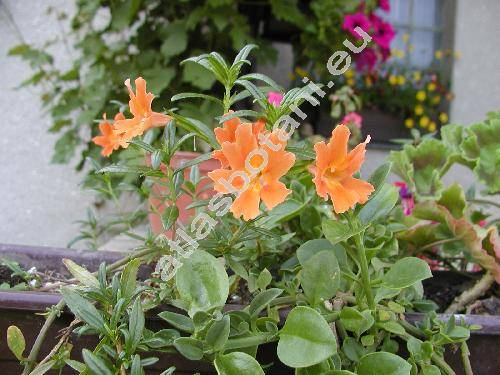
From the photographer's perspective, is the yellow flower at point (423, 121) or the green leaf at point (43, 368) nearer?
the green leaf at point (43, 368)

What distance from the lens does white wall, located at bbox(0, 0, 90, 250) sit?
2270mm

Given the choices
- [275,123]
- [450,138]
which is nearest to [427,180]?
[450,138]

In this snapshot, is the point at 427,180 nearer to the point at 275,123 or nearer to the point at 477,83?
the point at 275,123

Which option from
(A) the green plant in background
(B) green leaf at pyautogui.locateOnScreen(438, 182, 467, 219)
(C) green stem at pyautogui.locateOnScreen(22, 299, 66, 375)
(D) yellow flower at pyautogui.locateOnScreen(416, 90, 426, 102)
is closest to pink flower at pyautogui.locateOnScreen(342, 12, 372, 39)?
(D) yellow flower at pyautogui.locateOnScreen(416, 90, 426, 102)

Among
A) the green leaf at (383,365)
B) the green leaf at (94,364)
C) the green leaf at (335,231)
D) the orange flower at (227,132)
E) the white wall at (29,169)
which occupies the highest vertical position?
the orange flower at (227,132)

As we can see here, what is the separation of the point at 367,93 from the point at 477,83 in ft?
1.50

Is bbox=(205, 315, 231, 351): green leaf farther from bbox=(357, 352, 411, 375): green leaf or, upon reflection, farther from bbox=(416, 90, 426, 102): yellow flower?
bbox=(416, 90, 426, 102): yellow flower

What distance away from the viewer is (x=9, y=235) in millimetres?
2234

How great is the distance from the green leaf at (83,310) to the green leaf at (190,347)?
7 cm

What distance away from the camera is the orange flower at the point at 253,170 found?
547mm

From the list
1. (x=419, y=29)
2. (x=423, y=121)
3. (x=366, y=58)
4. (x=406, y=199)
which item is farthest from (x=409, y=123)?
(x=406, y=199)

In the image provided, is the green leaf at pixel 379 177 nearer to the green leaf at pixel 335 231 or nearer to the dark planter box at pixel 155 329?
the green leaf at pixel 335 231

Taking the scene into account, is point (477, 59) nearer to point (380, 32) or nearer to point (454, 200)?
point (380, 32)

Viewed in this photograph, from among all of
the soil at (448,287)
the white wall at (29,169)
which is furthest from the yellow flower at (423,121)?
the soil at (448,287)
